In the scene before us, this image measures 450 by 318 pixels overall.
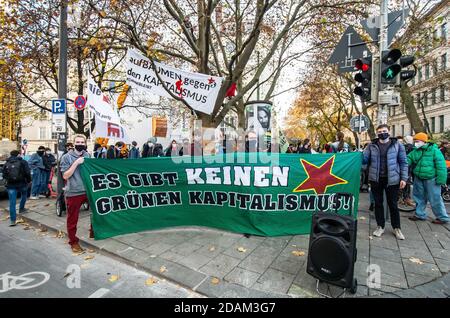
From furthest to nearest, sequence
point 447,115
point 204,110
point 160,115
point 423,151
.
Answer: point 447,115
point 160,115
point 204,110
point 423,151

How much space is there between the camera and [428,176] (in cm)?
598

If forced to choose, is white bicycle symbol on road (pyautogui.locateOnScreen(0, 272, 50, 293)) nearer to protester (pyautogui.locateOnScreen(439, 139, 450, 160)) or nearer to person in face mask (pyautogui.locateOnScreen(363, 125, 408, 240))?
person in face mask (pyautogui.locateOnScreen(363, 125, 408, 240))

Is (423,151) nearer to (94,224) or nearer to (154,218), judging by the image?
(154,218)

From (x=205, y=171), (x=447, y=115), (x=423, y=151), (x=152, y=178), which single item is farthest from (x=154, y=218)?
(x=447, y=115)

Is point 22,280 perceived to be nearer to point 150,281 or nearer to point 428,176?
point 150,281

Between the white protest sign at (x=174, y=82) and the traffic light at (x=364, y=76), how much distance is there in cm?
340

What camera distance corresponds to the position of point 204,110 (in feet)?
21.7

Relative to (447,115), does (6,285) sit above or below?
below

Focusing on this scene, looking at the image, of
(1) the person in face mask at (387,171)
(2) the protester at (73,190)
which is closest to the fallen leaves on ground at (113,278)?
(2) the protester at (73,190)

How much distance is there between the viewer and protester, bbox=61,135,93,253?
4.70 metres

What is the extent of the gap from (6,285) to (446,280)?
5.99 m

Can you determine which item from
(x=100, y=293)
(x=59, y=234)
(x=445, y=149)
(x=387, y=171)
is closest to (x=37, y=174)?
(x=59, y=234)

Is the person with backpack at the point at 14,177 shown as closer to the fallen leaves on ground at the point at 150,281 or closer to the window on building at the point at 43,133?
the fallen leaves on ground at the point at 150,281

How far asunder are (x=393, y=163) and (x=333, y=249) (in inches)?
113
